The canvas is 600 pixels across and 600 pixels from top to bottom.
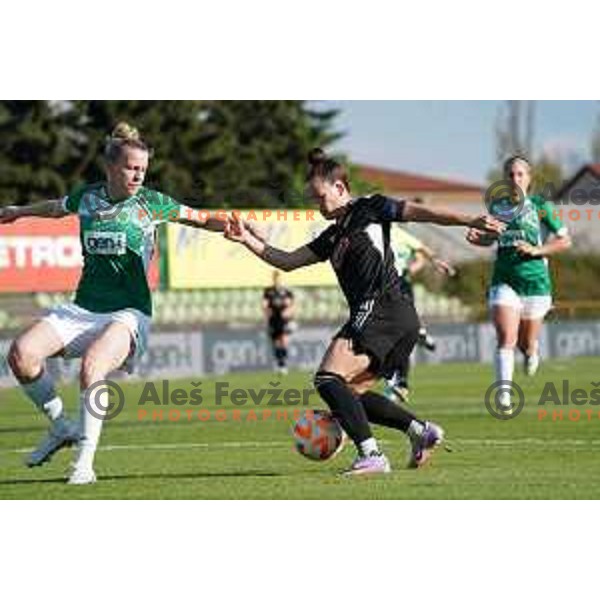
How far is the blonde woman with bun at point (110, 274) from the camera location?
12055 mm

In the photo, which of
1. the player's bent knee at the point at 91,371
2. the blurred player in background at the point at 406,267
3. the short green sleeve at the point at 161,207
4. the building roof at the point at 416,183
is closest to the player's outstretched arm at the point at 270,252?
the short green sleeve at the point at 161,207

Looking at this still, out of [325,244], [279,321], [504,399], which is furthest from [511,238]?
[279,321]

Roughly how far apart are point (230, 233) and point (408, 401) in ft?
37.9

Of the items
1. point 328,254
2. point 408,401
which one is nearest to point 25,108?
point 408,401

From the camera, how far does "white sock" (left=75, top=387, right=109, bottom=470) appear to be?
38.8 ft

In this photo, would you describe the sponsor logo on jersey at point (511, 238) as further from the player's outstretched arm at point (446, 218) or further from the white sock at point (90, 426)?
the white sock at point (90, 426)

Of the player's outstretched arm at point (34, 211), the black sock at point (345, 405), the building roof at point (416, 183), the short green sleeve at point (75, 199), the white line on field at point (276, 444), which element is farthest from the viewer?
the building roof at point (416, 183)

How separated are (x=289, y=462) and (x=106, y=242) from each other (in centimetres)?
248

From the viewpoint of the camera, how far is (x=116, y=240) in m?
12.2

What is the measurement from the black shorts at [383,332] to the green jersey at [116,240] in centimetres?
145

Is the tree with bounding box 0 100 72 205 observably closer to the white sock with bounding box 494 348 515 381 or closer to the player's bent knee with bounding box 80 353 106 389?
the white sock with bounding box 494 348 515 381

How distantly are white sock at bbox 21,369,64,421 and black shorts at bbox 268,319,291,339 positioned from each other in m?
22.9

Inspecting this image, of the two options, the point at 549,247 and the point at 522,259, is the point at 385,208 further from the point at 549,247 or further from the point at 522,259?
the point at 522,259

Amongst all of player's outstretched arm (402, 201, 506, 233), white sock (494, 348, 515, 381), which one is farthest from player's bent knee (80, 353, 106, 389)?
white sock (494, 348, 515, 381)
